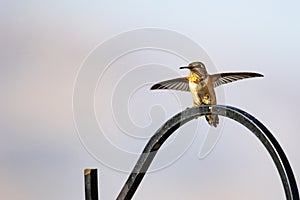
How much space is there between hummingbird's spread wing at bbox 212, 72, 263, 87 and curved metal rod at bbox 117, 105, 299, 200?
0.34 metres

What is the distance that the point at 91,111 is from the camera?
4.06 meters

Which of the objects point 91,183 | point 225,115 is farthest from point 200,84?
point 91,183

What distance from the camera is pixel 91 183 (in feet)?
12.2

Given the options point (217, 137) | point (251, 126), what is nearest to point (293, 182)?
point (251, 126)

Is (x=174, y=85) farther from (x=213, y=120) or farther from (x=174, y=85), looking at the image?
(x=213, y=120)

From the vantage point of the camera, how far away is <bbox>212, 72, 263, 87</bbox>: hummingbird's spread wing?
3705mm

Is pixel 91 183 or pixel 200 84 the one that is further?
pixel 200 84

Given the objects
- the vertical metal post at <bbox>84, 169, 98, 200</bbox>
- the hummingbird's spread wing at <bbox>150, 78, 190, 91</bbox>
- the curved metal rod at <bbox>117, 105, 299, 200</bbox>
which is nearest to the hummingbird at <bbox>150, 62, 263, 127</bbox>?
the hummingbird's spread wing at <bbox>150, 78, 190, 91</bbox>

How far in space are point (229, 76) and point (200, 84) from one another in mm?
268

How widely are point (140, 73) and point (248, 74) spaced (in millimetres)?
1170

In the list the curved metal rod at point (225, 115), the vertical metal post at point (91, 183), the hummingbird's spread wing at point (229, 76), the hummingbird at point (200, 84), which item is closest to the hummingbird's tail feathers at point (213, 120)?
the hummingbird at point (200, 84)

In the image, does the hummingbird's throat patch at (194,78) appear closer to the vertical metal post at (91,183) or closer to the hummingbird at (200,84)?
the hummingbird at (200,84)

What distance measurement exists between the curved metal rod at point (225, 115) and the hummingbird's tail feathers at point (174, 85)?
13.6 inches

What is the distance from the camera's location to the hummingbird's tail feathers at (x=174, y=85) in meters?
3.96
